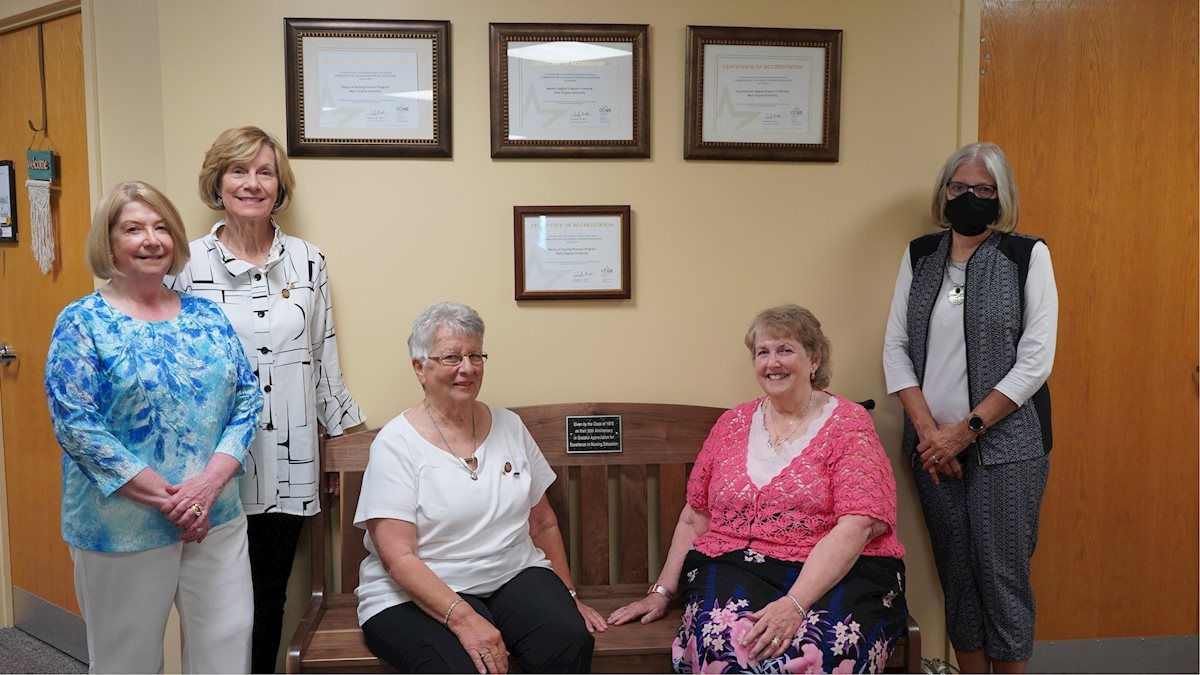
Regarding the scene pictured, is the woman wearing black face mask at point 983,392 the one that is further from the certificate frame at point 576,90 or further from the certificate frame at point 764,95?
the certificate frame at point 576,90

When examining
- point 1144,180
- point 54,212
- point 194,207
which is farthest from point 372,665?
point 1144,180

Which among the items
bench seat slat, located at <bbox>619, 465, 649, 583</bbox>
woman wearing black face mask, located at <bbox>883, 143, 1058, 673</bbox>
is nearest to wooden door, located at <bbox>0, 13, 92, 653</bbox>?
bench seat slat, located at <bbox>619, 465, 649, 583</bbox>

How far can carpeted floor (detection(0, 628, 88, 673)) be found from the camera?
110 inches

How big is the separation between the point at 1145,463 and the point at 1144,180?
3.12 feet

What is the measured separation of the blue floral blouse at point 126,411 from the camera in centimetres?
176

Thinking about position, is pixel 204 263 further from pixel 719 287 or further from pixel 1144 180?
pixel 1144 180

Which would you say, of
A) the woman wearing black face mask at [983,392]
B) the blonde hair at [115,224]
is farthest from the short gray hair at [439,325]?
the woman wearing black face mask at [983,392]

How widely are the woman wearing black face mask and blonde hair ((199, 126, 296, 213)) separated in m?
1.84

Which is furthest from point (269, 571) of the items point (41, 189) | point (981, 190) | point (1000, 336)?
Result: point (981, 190)

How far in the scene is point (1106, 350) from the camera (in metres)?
2.76

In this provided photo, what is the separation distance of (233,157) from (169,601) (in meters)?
1.13

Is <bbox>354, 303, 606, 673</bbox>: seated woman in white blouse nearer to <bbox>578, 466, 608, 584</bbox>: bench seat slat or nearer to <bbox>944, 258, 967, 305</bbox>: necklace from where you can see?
<bbox>578, 466, 608, 584</bbox>: bench seat slat

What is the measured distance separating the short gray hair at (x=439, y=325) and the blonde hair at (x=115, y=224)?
0.58m

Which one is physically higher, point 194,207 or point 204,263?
point 194,207
